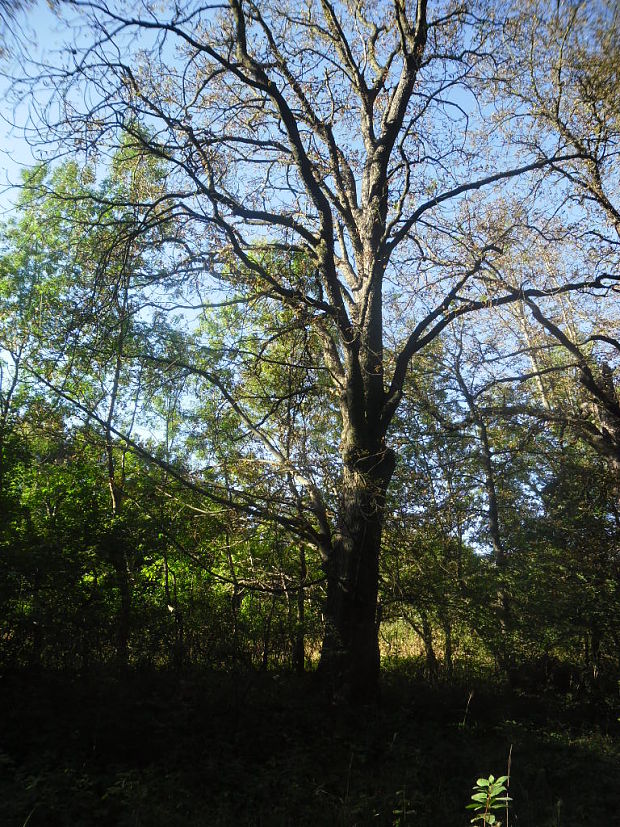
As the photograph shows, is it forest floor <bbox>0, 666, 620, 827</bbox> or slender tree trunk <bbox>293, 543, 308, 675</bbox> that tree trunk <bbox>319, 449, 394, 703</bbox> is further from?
slender tree trunk <bbox>293, 543, 308, 675</bbox>

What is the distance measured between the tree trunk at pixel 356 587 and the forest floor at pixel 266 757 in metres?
0.36

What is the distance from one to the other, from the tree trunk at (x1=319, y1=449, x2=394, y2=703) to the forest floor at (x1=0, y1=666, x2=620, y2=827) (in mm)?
362

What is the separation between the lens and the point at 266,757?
573 cm

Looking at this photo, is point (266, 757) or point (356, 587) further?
point (356, 587)

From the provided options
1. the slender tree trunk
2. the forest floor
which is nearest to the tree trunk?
the forest floor

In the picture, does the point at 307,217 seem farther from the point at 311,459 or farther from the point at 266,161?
the point at 311,459

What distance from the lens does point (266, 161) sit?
8.40 meters

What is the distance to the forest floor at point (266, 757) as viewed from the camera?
432cm

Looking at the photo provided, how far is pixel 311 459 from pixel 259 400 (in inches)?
85.0

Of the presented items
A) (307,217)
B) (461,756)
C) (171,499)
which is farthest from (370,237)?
(461,756)

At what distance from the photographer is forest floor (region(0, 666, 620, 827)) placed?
4.32 m

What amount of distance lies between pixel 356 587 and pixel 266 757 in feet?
6.91

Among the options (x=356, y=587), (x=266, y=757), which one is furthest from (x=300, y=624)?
(x=266, y=757)

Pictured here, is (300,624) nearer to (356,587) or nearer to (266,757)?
(356,587)
